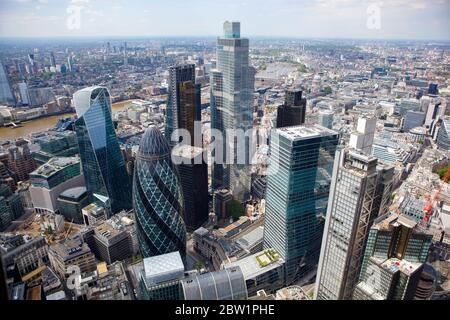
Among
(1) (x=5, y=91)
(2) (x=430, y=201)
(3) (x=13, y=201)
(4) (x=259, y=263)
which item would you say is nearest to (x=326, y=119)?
(2) (x=430, y=201)

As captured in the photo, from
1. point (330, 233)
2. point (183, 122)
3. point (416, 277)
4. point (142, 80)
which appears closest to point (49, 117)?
point (142, 80)

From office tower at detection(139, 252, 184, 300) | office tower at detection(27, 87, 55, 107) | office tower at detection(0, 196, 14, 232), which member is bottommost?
office tower at detection(0, 196, 14, 232)

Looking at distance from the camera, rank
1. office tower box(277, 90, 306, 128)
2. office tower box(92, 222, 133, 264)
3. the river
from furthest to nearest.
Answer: the river
office tower box(277, 90, 306, 128)
office tower box(92, 222, 133, 264)

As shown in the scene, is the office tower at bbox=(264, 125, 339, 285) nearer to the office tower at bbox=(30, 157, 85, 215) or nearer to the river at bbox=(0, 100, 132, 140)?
the office tower at bbox=(30, 157, 85, 215)

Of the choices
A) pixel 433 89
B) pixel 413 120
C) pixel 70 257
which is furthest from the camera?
pixel 433 89

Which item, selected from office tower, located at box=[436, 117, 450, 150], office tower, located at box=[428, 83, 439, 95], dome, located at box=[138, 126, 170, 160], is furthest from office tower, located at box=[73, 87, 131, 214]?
office tower, located at box=[428, 83, 439, 95]

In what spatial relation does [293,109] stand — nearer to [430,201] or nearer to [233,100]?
[233,100]

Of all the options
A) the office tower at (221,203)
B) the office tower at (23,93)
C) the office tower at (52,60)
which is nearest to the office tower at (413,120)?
the office tower at (221,203)
